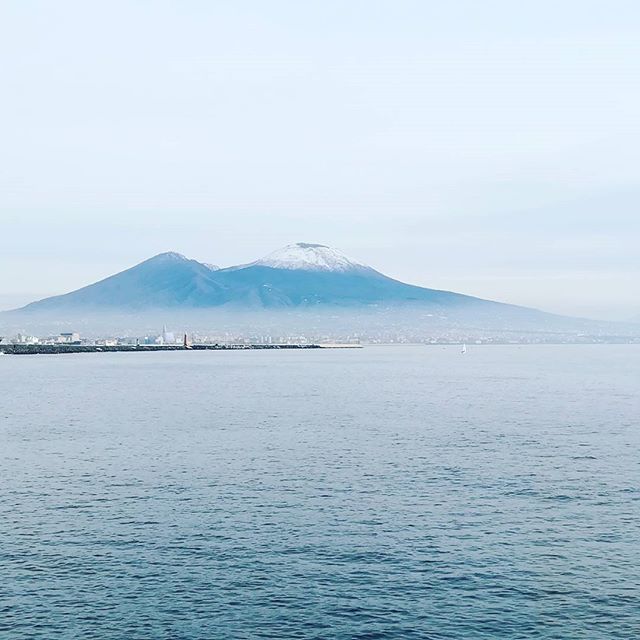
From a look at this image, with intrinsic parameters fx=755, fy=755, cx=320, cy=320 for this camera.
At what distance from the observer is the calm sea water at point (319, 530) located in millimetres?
25922

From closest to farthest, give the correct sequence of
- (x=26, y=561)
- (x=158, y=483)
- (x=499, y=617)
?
1. (x=499, y=617)
2. (x=26, y=561)
3. (x=158, y=483)

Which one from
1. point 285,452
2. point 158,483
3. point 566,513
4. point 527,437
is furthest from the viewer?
point 527,437

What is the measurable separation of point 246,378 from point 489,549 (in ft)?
382

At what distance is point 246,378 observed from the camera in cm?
14712

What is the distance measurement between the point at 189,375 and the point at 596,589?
13322cm

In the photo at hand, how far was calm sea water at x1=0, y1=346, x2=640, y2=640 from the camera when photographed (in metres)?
25.9

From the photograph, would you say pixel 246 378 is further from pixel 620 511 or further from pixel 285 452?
pixel 620 511

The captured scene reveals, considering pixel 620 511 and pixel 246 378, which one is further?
pixel 246 378

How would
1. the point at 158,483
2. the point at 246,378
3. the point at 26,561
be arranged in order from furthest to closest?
the point at 246,378 → the point at 158,483 → the point at 26,561

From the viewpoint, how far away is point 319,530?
116ft

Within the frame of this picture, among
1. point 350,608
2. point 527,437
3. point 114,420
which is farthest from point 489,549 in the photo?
point 114,420

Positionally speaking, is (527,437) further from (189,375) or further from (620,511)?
(189,375)

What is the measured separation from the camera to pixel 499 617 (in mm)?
25734

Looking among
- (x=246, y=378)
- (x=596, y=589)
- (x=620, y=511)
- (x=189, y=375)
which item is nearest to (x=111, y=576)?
(x=596, y=589)
